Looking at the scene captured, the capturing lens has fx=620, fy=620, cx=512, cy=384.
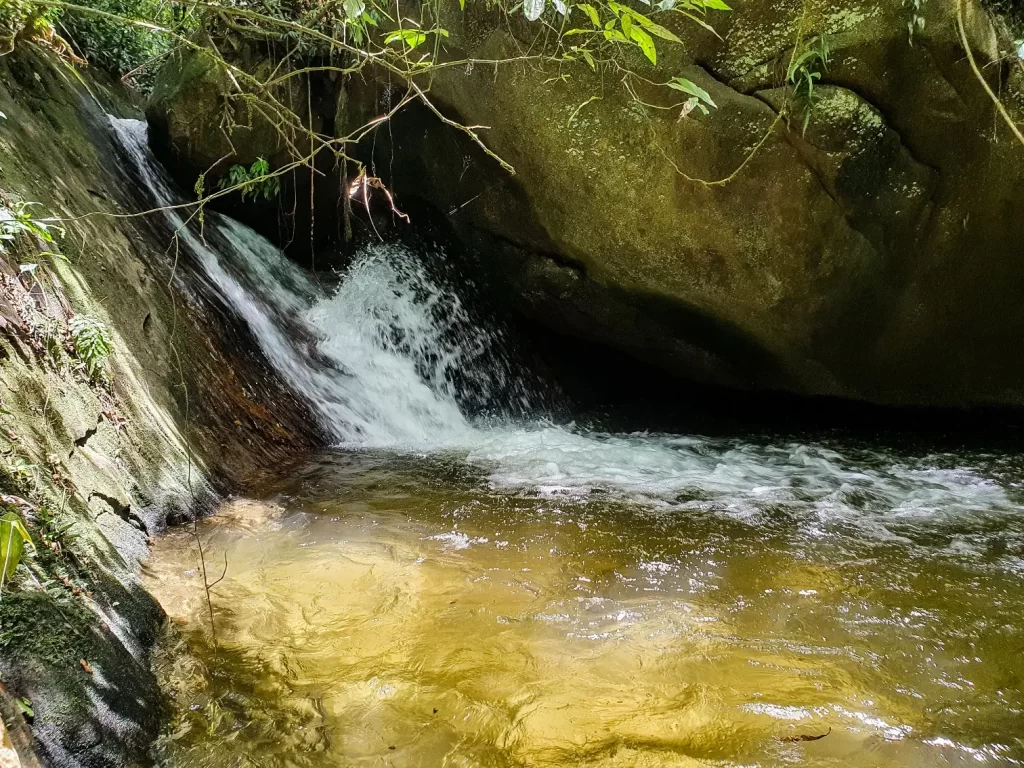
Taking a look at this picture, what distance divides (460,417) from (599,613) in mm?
4027

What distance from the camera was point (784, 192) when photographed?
495cm

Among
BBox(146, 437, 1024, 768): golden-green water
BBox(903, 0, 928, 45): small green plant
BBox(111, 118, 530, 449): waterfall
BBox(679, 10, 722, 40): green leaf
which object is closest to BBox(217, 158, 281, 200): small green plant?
BBox(111, 118, 530, 449): waterfall

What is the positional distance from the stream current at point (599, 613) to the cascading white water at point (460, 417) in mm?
46

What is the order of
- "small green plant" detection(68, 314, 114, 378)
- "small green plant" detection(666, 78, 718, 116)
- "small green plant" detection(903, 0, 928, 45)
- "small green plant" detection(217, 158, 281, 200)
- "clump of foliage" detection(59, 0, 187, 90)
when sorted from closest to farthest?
"small green plant" detection(666, 78, 718, 116)
"small green plant" detection(68, 314, 114, 378)
"small green plant" detection(903, 0, 928, 45)
"small green plant" detection(217, 158, 281, 200)
"clump of foliage" detection(59, 0, 187, 90)

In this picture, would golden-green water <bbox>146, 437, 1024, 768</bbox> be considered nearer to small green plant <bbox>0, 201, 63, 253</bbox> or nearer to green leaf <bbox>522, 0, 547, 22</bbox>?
small green plant <bbox>0, 201, 63, 253</bbox>

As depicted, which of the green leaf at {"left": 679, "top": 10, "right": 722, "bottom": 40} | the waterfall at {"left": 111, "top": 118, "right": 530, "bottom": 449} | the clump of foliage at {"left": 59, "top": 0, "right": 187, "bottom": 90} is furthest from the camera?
the clump of foliage at {"left": 59, "top": 0, "right": 187, "bottom": 90}

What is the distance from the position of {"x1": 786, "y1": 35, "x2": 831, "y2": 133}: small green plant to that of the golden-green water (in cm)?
290

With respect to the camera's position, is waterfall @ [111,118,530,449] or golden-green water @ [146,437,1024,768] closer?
golden-green water @ [146,437,1024,768]

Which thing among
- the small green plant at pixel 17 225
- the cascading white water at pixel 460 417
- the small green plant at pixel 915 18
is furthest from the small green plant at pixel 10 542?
the small green plant at pixel 915 18

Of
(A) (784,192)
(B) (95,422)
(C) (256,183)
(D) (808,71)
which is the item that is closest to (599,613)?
(B) (95,422)

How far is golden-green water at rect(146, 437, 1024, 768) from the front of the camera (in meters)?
1.78

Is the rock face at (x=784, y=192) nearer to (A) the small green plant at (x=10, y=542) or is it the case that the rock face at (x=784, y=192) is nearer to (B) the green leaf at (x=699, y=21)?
(B) the green leaf at (x=699, y=21)

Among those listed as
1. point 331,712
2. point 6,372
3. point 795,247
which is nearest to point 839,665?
point 331,712

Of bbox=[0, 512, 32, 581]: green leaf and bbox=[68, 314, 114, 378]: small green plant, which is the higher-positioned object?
bbox=[68, 314, 114, 378]: small green plant
